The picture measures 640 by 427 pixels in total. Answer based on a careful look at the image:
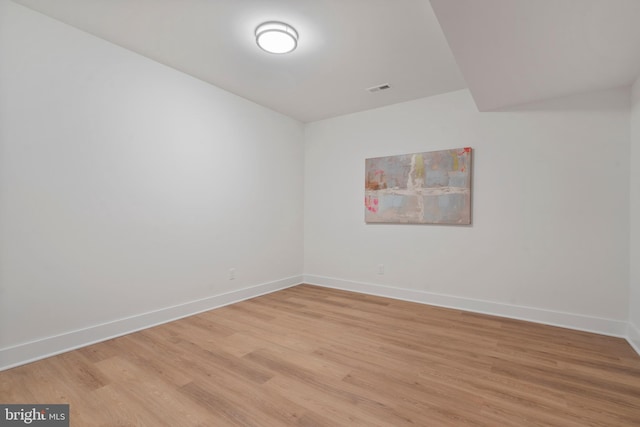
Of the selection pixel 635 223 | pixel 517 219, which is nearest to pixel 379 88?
pixel 517 219

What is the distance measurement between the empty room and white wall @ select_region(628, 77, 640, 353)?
Result: 1.4 inches

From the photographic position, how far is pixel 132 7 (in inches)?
85.6

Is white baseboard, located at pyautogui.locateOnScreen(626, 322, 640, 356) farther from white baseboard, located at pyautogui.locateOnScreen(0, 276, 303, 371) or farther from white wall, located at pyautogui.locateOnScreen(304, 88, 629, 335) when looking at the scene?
white baseboard, located at pyautogui.locateOnScreen(0, 276, 303, 371)

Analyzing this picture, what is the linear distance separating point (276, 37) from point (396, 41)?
1.03 metres

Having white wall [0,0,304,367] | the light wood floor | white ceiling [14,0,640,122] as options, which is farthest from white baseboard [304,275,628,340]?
white ceiling [14,0,640,122]

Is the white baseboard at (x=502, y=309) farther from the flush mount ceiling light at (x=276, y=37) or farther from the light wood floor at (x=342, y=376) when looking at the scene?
the flush mount ceiling light at (x=276, y=37)

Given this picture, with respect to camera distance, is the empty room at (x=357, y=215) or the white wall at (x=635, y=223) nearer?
the empty room at (x=357, y=215)

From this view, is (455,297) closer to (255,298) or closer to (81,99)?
(255,298)

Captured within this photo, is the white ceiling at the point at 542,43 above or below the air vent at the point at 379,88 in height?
below

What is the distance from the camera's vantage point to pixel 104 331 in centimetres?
251

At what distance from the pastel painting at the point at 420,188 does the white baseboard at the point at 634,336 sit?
5.16 ft

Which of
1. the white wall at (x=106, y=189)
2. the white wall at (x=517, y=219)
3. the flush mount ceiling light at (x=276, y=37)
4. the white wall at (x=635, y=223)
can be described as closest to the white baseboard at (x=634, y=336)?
the white wall at (x=635, y=223)

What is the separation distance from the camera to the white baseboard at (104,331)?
2.08 m

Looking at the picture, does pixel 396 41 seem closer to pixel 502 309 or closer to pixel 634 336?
pixel 502 309
